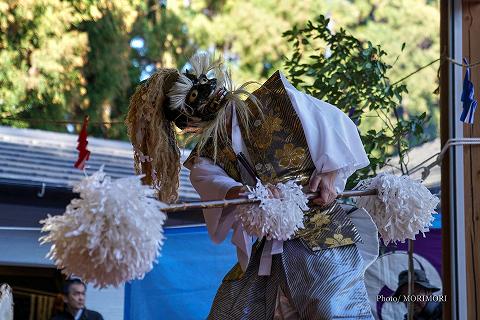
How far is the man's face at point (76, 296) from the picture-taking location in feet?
17.7

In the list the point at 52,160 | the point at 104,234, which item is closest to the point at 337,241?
the point at 104,234

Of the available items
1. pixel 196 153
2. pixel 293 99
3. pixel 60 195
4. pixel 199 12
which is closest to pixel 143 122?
pixel 196 153

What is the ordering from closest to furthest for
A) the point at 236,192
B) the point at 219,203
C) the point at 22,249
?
1. the point at 219,203
2. the point at 236,192
3. the point at 22,249

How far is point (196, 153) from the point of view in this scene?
3.21 m

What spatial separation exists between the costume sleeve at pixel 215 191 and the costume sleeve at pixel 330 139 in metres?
0.30

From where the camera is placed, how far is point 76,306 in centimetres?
540

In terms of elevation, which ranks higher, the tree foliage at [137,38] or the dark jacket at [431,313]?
the tree foliage at [137,38]

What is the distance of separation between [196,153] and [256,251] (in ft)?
1.35

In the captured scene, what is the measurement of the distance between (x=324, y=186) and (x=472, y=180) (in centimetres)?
59

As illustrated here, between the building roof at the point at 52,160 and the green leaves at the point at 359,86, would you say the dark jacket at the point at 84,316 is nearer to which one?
the building roof at the point at 52,160

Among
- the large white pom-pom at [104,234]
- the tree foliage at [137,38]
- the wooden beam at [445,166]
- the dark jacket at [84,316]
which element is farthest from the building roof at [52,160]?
the large white pom-pom at [104,234]

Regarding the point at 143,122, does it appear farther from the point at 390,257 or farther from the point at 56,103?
the point at 56,103

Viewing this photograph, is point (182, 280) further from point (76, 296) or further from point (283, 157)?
point (283, 157)

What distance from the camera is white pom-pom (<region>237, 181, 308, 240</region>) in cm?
279
